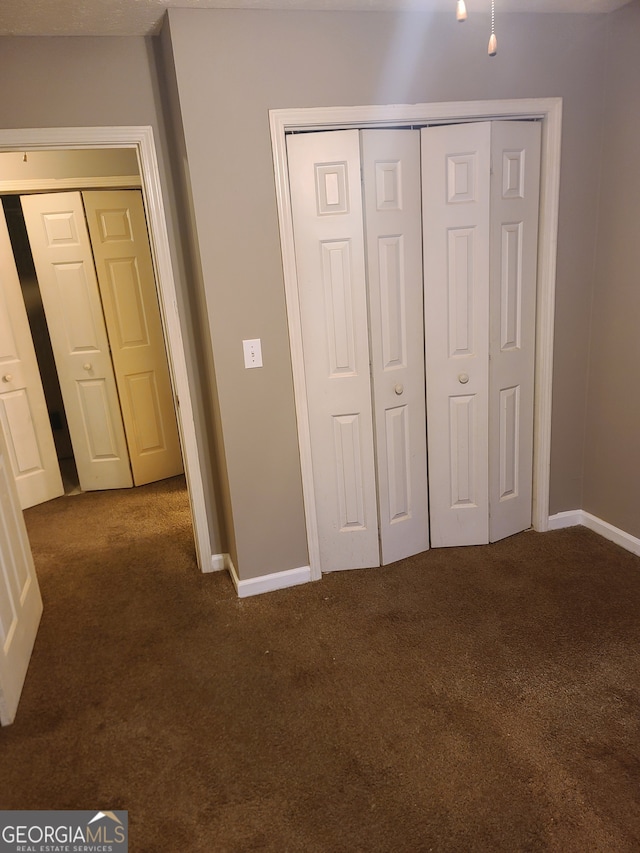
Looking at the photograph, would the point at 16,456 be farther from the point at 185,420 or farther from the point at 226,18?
the point at 226,18

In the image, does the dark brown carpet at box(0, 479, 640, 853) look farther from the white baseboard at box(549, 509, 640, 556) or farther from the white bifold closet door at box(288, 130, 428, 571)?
the white bifold closet door at box(288, 130, 428, 571)

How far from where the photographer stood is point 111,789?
172 centimetres

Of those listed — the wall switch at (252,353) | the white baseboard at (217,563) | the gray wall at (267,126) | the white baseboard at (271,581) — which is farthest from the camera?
the white baseboard at (217,563)

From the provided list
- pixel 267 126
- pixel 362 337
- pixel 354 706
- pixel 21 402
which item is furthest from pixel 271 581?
pixel 21 402

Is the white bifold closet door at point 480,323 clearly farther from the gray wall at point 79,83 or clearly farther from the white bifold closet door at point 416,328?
the gray wall at point 79,83

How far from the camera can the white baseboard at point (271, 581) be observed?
2.69 m

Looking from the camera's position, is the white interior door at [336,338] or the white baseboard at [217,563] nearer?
the white interior door at [336,338]

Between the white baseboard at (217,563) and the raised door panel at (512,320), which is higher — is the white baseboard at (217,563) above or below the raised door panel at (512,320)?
below

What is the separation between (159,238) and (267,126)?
0.65m

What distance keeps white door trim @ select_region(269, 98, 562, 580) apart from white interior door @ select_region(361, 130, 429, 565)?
0.10 meters

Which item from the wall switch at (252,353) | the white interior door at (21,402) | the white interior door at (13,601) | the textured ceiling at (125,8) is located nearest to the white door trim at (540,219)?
the wall switch at (252,353)

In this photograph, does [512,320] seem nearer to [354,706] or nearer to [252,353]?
[252,353]

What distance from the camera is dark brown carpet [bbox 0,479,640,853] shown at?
159cm

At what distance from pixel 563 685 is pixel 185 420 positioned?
1.89 metres
